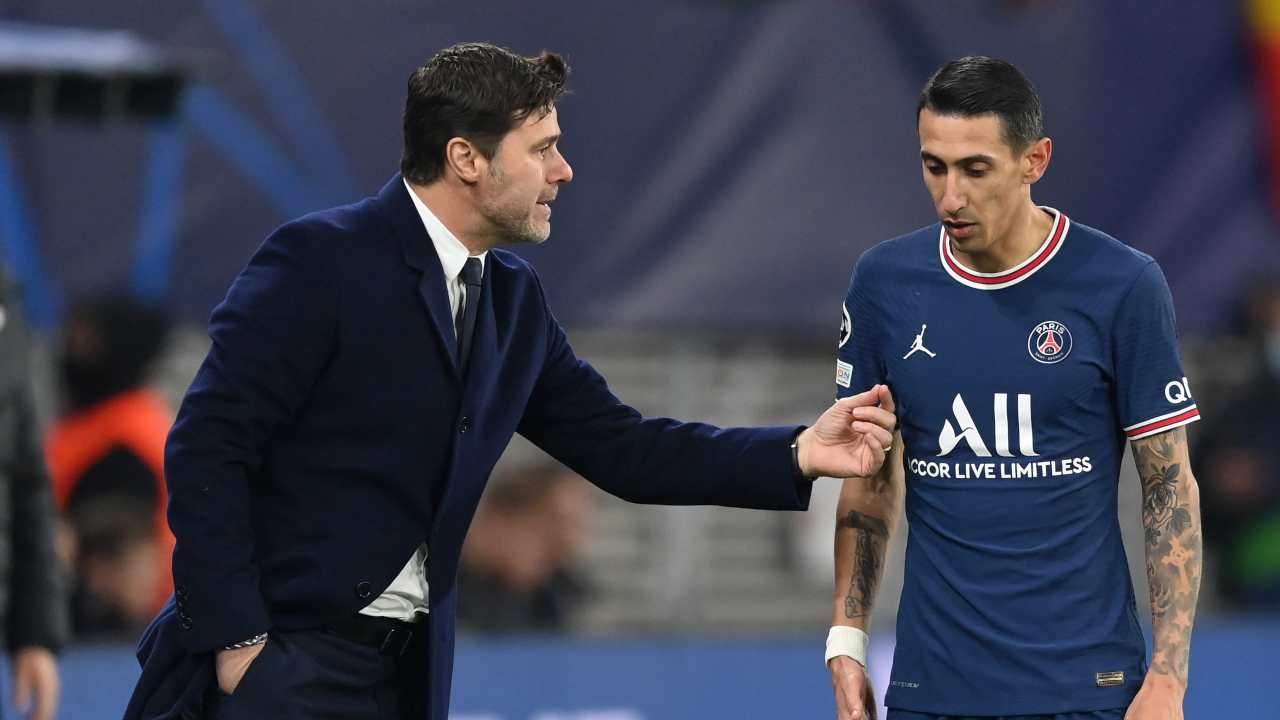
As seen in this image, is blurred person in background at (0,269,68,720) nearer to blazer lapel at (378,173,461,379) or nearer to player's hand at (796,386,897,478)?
blazer lapel at (378,173,461,379)

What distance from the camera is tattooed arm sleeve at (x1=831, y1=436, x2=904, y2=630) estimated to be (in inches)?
166

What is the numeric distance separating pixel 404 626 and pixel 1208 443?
5464 mm

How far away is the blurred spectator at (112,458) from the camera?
6977 millimetres

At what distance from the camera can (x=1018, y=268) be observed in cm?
408

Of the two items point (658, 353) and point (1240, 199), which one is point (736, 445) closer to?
point (1240, 199)

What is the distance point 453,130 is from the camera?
13.1 ft

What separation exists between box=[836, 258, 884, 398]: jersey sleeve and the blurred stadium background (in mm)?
2641

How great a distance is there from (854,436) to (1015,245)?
51cm

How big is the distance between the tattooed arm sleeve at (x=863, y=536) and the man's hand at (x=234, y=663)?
4.00 feet

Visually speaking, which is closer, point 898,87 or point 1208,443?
point 898,87

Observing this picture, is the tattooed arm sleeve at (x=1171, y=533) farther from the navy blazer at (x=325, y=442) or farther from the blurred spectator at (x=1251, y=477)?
the blurred spectator at (x=1251, y=477)

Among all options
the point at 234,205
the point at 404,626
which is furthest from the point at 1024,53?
the point at 404,626

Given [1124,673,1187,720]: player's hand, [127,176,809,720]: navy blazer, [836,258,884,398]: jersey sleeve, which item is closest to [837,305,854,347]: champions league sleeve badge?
[836,258,884,398]: jersey sleeve

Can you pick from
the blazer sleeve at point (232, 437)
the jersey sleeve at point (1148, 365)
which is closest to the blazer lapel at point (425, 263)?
the blazer sleeve at point (232, 437)
